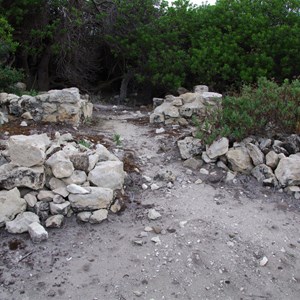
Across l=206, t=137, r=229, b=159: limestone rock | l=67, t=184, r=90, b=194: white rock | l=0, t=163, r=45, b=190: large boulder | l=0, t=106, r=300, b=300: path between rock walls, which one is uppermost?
l=206, t=137, r=229, b=159: limestone rock

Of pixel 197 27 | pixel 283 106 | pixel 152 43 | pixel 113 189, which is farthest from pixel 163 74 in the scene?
pixel 113 189

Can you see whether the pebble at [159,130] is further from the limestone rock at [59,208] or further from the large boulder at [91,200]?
the limestone rock at [59,208]

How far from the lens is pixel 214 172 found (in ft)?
16.9

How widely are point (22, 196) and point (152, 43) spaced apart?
7034 millimetres

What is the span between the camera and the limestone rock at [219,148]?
5.28 m

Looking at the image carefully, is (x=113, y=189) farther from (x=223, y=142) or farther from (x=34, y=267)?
(x=223, y=142)

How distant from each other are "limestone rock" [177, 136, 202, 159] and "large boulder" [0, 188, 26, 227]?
2447 mm

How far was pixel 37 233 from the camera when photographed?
359 centimetres

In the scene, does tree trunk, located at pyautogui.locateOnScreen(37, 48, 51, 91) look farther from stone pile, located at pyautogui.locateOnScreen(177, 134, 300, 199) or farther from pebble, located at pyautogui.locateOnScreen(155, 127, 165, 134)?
stone pile, located at pyautogui.locateOnScreen(177, 134, 300, 199)

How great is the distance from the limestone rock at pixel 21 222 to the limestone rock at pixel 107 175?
0.76 m

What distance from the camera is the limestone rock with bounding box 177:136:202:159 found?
5539mm

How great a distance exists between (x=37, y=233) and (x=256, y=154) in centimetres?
295

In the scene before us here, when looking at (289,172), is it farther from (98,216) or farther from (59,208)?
(59,208)

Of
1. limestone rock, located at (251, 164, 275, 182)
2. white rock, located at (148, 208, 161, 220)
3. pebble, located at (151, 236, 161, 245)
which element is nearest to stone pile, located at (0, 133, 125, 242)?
white rock, located at (148, 208, 161, 220)
